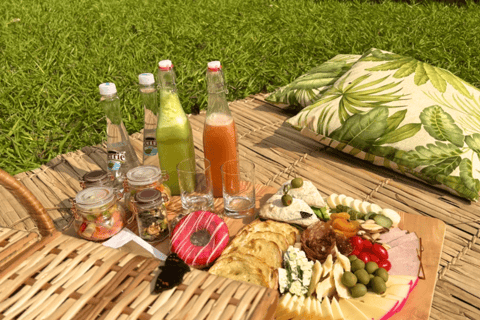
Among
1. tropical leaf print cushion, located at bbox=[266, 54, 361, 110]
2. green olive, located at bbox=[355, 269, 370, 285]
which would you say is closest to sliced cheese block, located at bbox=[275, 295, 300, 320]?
green olive, located at bbox=[355, 269, 370, 285]

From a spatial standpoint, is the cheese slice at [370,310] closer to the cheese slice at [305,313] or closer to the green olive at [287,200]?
the cheese slice at [305,313]

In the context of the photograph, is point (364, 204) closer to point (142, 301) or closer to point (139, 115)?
point (142, 301)

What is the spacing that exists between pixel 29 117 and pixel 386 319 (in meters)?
2.55

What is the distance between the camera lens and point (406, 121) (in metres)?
2.04

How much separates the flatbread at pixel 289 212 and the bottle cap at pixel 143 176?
447 millimetres

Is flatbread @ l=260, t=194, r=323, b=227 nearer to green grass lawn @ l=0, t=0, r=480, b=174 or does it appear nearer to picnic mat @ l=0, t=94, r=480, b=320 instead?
picnic mat @ l=0, t=94, r=480, b=320

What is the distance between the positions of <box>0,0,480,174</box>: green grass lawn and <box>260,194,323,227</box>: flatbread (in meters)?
1.52

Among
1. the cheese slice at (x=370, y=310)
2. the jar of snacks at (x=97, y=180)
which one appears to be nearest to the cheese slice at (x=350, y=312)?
the cheese slice at (x=370, y=310)

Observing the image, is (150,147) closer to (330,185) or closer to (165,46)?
(330,185)

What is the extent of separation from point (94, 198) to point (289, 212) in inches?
28.5

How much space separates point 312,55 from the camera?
3.68 m

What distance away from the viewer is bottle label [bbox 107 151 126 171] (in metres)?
1.73

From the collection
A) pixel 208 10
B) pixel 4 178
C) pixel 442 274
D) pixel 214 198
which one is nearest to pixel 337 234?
pixel 442 274

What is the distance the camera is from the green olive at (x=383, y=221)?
155cm
